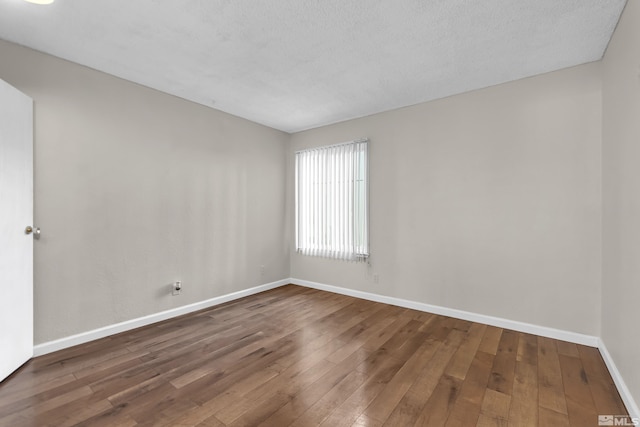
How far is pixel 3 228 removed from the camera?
82.7 inches

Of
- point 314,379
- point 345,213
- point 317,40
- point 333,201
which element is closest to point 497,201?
point 345,213

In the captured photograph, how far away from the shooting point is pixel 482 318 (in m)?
3.26

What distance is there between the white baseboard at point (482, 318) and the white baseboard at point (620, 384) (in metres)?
0.18

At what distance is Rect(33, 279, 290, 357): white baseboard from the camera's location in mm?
2565

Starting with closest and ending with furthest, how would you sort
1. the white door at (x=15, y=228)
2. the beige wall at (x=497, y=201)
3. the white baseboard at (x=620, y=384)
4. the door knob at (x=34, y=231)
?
the white baseboard at (x=620, y=384)
the white door at (x=15, y=228)
the door knob at (x=34, y=231)
the beige wall at (x=497, y=201)

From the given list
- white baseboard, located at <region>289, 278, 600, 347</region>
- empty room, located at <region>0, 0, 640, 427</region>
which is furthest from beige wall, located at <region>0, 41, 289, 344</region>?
white baseboard, located at <region>289, 278, 600, 347</region>

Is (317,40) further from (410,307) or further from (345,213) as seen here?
(410,307)

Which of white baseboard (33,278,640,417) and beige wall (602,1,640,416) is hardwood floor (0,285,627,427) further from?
beige wall (602,1,640,416)

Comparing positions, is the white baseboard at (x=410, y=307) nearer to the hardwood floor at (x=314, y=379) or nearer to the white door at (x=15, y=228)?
the hardwood floor at (x=314, y=379)

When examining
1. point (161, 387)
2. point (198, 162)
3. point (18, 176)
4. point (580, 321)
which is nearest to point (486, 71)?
point (580, 321)

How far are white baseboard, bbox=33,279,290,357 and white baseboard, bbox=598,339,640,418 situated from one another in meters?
3.98

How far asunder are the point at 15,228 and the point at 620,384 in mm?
4631

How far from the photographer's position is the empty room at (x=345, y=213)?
1965mm

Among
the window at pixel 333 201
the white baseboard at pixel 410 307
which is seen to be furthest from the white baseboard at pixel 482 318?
the window at pixel 333 201
